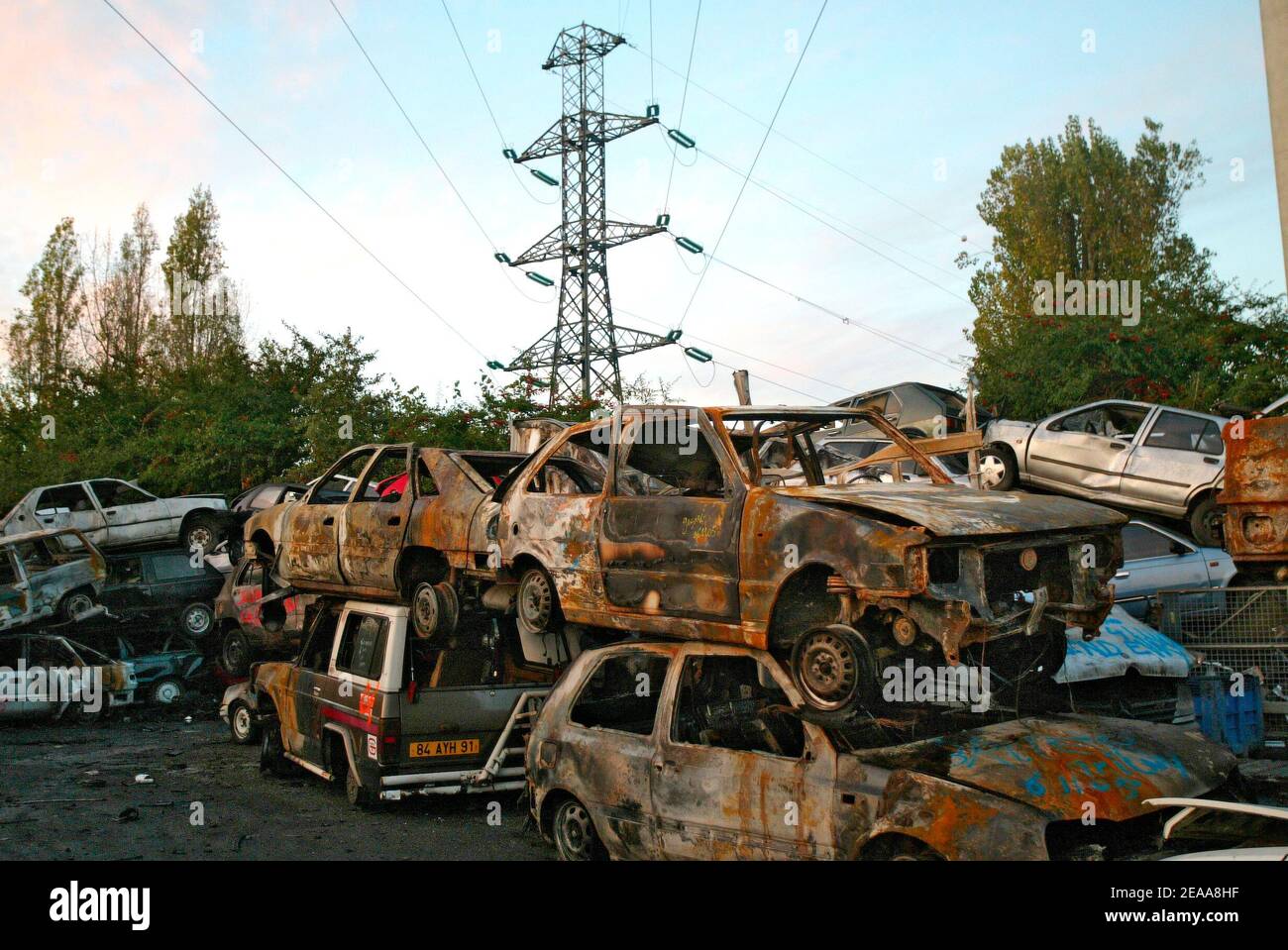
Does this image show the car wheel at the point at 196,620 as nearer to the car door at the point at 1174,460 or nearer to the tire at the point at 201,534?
the tire at the point at 201,534

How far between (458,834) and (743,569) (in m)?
3.07

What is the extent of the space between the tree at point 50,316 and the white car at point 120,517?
27974 millimetres

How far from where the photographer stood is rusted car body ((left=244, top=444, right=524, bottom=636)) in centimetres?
795

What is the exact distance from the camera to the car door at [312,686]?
8.27 metres

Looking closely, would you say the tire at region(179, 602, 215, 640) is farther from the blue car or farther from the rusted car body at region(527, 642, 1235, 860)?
the blue car

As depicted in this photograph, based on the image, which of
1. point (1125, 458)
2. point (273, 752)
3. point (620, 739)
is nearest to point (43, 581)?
point (273, 752)

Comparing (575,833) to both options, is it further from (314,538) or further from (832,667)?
(314,538)

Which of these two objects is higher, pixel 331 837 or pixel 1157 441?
pixel 1157 441

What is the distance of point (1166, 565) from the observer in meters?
11.1

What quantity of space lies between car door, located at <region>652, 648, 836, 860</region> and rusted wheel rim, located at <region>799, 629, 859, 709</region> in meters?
0.17

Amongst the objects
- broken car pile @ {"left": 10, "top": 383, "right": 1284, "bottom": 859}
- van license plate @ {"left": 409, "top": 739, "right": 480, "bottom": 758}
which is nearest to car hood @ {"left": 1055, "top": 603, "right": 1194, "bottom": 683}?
broken car pile @ {"left": 10, "top": 383, "right": 1284, "bottom": 859}

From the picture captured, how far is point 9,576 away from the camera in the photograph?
13758 mm

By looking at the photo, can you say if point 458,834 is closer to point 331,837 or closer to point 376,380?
point 331,837
